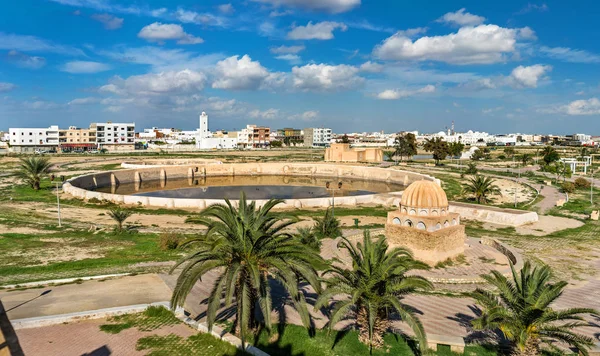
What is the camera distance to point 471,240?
2283 centimetres

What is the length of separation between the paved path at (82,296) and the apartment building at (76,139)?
10746 centimetres

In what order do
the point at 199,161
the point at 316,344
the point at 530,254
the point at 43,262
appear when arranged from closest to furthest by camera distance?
the point at 316,344, the point at 43,262, the point at 530,254, the point at 199,161

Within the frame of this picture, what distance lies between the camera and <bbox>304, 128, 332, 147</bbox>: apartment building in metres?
168

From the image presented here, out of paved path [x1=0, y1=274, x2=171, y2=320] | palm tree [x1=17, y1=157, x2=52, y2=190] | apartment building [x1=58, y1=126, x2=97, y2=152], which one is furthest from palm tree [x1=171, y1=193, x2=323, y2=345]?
apartment building [x1=58, y1=126, x2=97, y2=152]

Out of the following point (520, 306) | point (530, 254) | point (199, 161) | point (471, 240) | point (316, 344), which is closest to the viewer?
point (520, 306)

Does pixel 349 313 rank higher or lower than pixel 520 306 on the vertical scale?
lower

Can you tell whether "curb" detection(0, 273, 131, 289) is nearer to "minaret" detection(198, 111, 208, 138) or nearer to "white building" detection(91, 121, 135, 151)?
"white building" detection(91, 121, 135, 151)

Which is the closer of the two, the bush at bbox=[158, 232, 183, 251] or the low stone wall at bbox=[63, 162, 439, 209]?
the bush at bbox=[158, 232, 183, 251]

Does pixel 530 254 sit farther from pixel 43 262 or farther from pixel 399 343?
pixel 43 262

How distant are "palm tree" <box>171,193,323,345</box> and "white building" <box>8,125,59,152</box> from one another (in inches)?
4372

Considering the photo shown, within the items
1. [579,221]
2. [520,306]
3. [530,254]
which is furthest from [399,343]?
[579,221]

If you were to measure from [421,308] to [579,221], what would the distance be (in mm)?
22118

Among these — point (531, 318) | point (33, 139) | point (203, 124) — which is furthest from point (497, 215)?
point (203, 124)

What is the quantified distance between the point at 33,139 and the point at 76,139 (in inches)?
388
